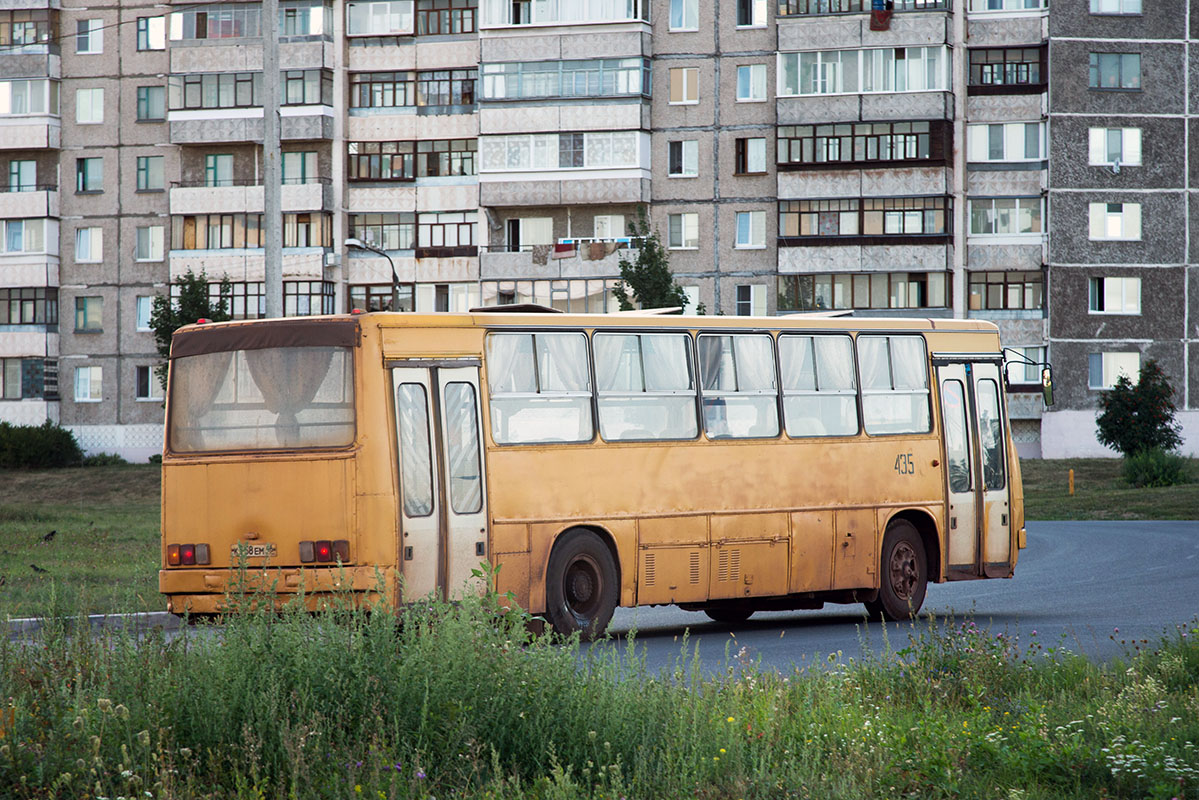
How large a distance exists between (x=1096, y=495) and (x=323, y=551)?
38.0 m

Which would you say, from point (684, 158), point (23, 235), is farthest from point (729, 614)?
point (23, 235)

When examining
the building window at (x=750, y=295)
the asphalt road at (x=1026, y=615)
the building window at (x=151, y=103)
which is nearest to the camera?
the asphalt road at (x=1026, y=615)

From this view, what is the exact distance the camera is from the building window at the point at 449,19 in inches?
2709

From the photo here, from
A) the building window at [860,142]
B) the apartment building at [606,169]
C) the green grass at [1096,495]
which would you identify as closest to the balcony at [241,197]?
the apartment building at [606,169]

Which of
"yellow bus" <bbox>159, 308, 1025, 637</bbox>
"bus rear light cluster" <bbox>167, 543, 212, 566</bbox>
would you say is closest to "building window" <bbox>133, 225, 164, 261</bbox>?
"yellow bus" <bbox>159, 308, 1025, 637</bbox>

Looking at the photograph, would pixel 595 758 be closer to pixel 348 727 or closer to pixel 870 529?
pixel 348 727

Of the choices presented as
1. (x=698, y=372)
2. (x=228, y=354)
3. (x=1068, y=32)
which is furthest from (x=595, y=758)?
(x=1068, y=32)

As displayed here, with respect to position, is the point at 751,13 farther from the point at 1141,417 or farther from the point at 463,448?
the point at 463,448

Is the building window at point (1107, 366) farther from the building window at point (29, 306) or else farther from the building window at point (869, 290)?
the building window at point (29, 306)

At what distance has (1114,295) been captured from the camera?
65.8 metres

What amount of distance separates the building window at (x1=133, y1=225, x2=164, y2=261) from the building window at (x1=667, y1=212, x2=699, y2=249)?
21.7 m

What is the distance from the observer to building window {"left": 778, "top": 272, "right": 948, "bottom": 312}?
65.0 metres

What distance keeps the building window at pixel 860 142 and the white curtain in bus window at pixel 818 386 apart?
1881 inches

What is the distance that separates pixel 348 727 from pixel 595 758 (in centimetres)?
110
